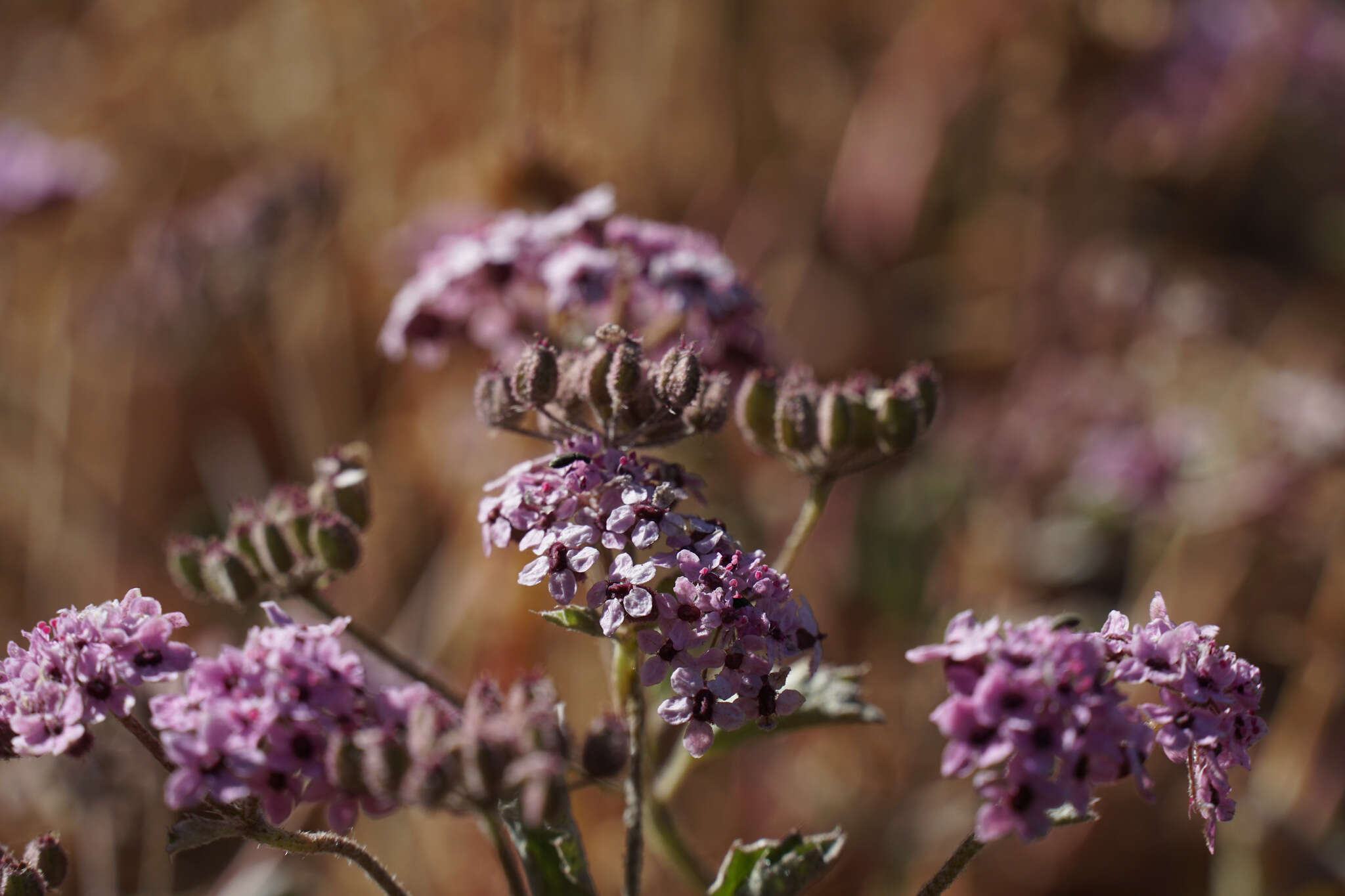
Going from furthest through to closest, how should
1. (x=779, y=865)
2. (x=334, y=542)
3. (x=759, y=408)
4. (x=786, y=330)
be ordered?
(x=786, y=330) → (x=759, y=408) → (x=334, y=542) → (x=779, y=865)

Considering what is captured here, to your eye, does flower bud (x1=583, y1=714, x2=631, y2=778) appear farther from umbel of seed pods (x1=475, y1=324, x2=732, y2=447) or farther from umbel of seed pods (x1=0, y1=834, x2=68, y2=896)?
umbel of seed pods (x1=0, y1=834, x2=68, y2=896)

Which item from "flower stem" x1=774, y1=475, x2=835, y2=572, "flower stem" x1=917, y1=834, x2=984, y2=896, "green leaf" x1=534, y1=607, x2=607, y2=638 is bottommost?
"flower stem" x1=917, y1=834, x2=984, y2=896

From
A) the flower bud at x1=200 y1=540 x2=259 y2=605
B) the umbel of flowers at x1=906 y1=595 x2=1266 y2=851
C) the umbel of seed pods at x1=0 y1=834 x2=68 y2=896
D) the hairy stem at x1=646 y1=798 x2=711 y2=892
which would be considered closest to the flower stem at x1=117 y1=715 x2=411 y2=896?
the umbel of seed pods at x1=0 y1=834 x2=68 y2=896

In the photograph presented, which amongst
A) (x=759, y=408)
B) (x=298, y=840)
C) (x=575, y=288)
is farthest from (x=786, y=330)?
(x=298, y=840)

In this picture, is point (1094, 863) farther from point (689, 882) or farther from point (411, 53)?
point (411, 53)

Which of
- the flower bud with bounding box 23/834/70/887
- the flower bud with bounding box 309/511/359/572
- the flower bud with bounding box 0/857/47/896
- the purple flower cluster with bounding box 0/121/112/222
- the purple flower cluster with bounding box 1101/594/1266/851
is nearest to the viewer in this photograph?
the purple flower cluster with bounding box 1101/594/1266/851

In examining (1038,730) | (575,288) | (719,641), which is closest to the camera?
(1038,730)

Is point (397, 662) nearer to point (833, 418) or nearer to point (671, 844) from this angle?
point (671, 844)
